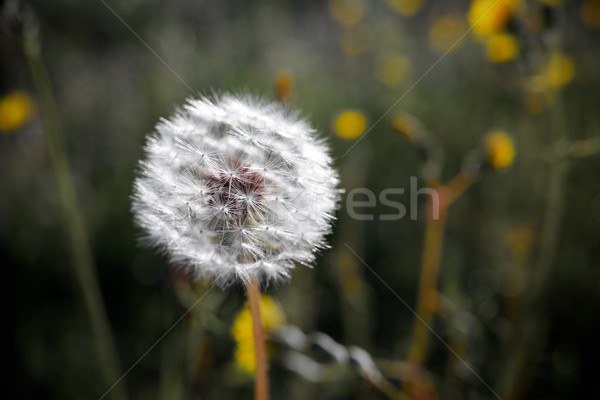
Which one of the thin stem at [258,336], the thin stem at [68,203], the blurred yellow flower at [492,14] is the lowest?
the thin stem at [258,336]

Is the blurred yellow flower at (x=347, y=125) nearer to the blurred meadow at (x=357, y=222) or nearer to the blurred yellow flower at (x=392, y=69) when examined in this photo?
the blurred meadow at (x=357, y=222)

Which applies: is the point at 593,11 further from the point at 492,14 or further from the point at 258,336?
the point at 258,336

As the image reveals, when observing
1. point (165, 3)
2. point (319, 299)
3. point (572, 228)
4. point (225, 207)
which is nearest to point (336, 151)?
point (319, 299)

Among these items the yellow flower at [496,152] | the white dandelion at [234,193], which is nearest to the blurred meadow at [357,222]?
the yellow flower at [496,152]

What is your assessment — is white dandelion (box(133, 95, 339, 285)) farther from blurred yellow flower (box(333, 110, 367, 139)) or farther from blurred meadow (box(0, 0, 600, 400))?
blurred yellow flower (box(333, 110, 367, 139))

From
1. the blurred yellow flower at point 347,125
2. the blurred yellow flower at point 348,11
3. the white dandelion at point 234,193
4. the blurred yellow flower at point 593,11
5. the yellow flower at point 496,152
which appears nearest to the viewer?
the white dandelion at point 234,193

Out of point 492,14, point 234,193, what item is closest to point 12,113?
point 234,193
